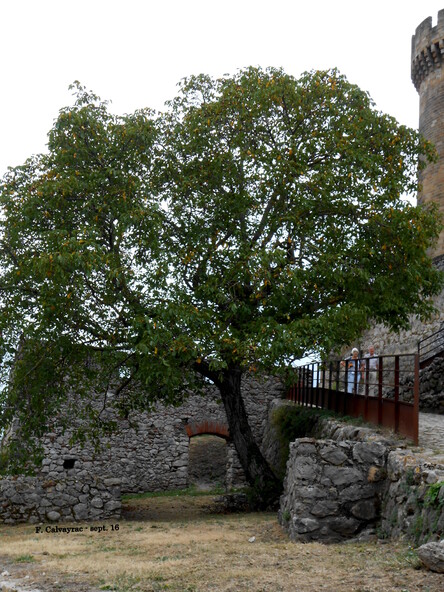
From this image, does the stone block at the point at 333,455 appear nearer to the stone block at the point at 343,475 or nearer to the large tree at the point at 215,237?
the stone block at the point at 343,475

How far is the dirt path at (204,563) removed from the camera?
5.84 meters

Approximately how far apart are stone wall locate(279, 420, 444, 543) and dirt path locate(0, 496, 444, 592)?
541 millimetres

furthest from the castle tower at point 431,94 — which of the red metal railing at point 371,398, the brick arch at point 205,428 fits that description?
the brick arch at point 205,428

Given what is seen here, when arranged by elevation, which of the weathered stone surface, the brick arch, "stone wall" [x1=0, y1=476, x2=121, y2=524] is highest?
the brick arch

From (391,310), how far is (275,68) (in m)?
5.63

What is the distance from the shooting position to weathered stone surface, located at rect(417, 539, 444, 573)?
217 inches

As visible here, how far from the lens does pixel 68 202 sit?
Answer: 12172 mm

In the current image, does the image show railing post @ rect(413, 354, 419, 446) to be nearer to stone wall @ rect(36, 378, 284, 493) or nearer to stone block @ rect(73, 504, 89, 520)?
stone block @ rect(73, 504, 89, 520)

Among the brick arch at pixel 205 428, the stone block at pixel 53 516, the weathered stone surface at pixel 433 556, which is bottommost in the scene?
the stone block at pixel 53 516

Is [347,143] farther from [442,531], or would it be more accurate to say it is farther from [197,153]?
[442,531]

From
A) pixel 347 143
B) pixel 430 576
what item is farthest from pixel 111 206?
pixel 430 576

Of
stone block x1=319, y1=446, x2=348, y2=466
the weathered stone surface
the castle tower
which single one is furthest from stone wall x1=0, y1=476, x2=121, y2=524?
the castle tower

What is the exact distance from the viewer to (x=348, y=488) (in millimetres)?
9078

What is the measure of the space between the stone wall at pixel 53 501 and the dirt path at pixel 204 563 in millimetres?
1595
